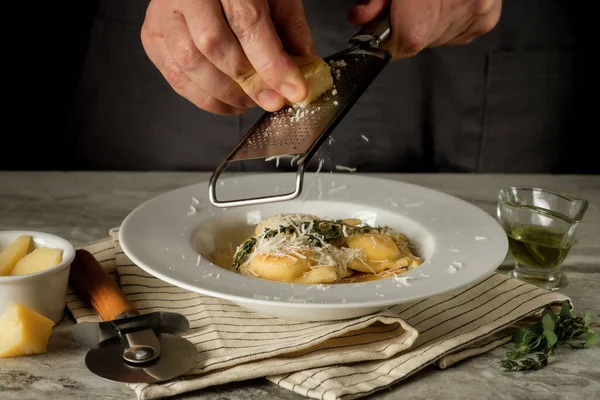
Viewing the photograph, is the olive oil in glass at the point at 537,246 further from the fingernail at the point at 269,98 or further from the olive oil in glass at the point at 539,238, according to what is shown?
the fingernail at the point at 269,98

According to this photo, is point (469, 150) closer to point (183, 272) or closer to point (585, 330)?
point (585, 330)

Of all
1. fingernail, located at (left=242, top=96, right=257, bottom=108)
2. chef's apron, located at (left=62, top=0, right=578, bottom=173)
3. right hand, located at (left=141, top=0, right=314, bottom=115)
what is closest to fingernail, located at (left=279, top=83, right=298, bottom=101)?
right hand, located at (left=141, top=0, right=314, bottom=115)

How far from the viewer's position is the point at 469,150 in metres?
2.64

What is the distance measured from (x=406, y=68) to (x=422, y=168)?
1.11ft

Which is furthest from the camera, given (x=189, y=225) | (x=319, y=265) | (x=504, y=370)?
(x=189, y=225)

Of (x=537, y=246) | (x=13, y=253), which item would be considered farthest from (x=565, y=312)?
(x=13, y=253)

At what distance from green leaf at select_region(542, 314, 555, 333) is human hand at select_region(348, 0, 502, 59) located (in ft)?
2.45

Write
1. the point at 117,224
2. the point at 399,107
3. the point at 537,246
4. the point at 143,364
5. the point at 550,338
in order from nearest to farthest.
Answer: the point at 143,364 → the point at 550,338 → the point at 537,246 → the point at 117,224 → the point at 399,107

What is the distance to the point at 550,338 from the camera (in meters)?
1.28

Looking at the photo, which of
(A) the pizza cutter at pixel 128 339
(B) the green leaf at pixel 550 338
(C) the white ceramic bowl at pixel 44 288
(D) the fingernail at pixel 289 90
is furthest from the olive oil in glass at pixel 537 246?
(C) the white ceramic bowl at pixel 44 288

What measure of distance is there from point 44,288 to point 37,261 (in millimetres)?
62

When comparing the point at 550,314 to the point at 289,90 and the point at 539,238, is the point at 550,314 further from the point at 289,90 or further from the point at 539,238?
the point at 289,90

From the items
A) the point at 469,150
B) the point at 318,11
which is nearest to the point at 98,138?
the point at 318,11

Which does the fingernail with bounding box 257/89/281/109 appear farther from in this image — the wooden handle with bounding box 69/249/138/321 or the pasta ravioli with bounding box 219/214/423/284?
the wooden handle with bounding box 69/249/138/321
